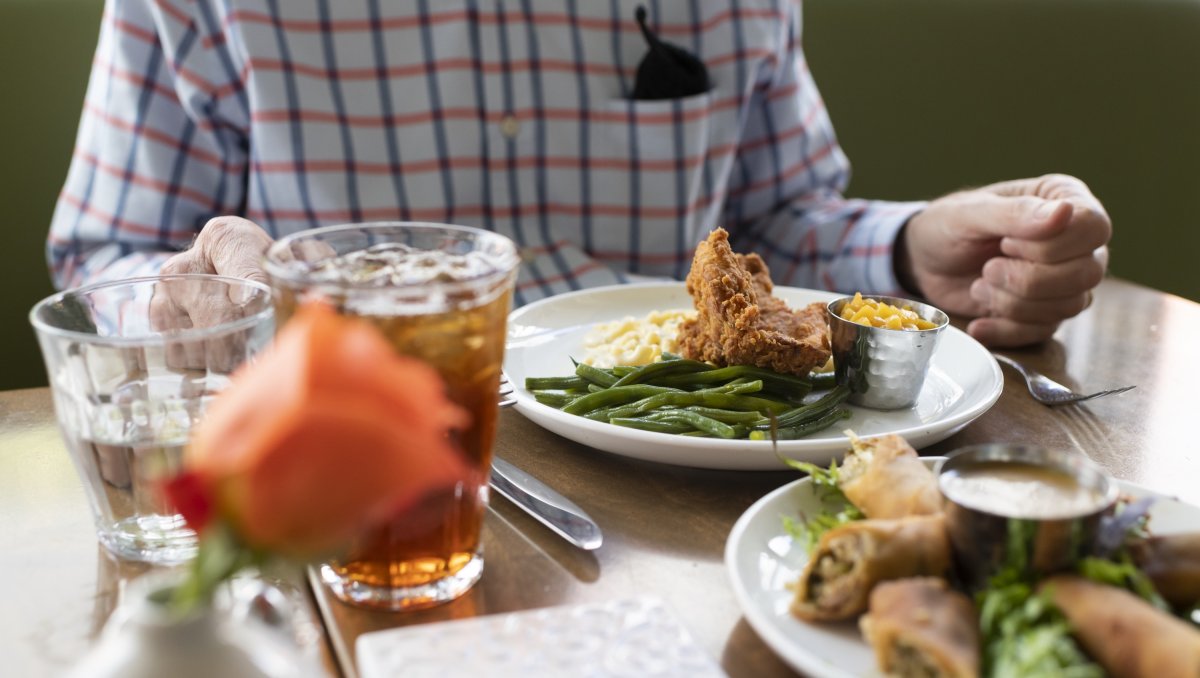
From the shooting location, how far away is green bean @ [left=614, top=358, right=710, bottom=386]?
1.40m

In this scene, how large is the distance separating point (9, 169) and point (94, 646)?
2.08 m

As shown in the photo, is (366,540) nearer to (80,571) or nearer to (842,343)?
(80,571)

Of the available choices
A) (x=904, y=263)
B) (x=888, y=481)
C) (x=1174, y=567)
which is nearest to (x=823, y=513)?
(x=888, y=481)

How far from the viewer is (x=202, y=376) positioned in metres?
0.96

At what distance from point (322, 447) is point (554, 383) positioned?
99 centimetres

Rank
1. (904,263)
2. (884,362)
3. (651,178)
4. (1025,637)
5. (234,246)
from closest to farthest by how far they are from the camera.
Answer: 1. (1025,637)
2. (234,246)
3. (884,362)
4. (904,263)
5. (651,178)

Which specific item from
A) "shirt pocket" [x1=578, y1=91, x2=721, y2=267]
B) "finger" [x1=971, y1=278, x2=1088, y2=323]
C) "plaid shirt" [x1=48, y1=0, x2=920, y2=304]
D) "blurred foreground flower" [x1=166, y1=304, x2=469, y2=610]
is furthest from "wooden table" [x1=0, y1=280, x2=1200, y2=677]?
"shirt pocket" [x1=578, y1=91, x2=721, y2=267]

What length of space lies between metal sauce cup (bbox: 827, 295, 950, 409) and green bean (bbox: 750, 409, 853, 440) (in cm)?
5

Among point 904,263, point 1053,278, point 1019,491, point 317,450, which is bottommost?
point 904,263

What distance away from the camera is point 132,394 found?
93 centimetres

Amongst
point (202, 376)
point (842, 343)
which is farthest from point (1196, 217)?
point (202, 376)

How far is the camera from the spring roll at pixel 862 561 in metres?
0.82

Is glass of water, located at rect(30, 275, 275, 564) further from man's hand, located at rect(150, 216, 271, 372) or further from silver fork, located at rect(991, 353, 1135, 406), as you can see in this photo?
silver fork, located at rect(991, 353, 1135, 406)

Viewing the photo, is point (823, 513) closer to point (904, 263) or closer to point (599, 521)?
point (599, 521)
